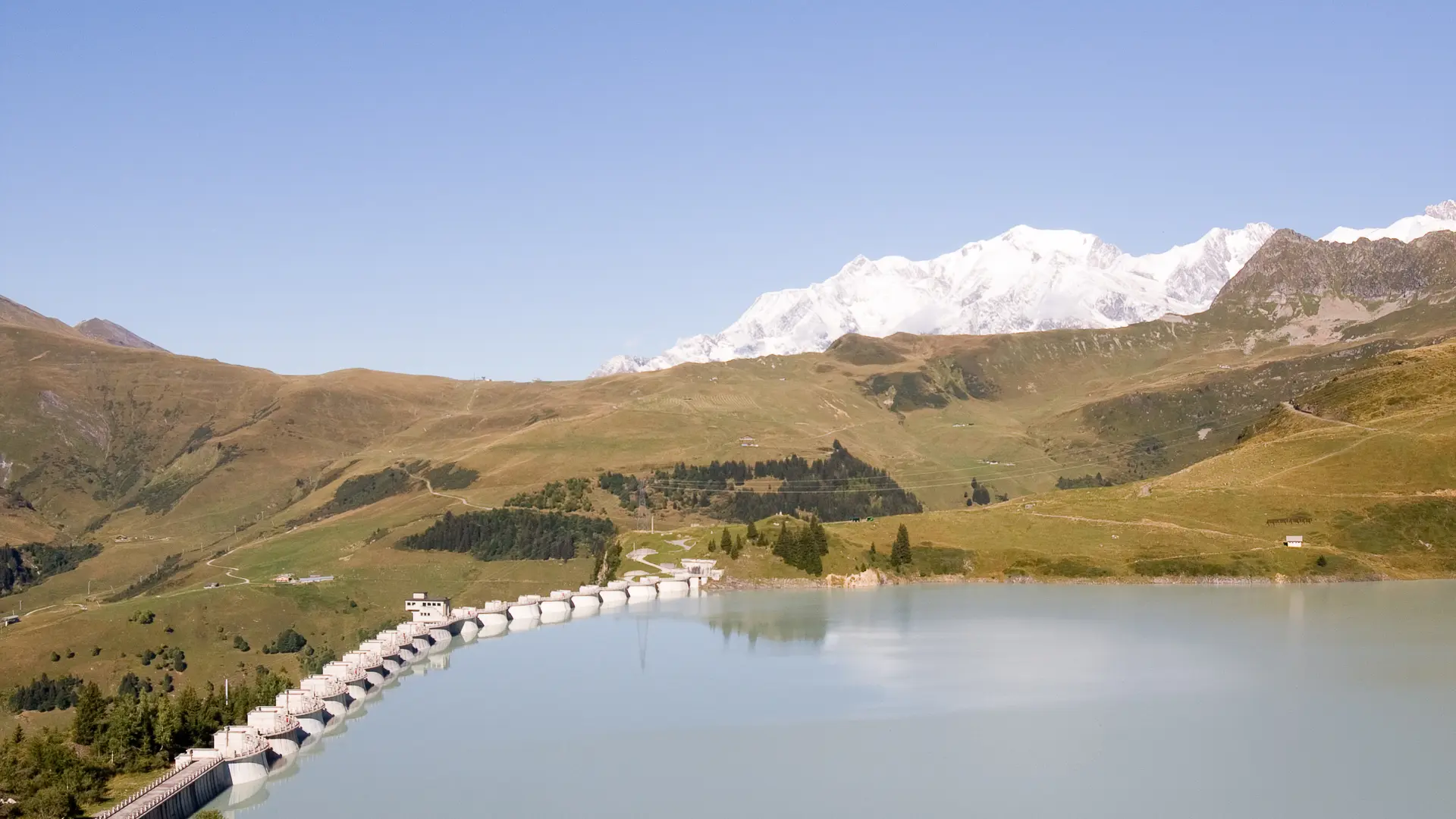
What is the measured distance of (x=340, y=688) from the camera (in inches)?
4144

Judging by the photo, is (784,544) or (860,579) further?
(784,544)

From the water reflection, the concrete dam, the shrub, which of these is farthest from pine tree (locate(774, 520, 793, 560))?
the shrub

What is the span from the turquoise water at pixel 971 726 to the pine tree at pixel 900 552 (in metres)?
26.9

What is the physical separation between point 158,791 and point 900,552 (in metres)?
105

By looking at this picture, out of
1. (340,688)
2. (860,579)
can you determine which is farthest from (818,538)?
(340,688)

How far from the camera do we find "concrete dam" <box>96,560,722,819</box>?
7375cm

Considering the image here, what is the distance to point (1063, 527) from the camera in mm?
172875

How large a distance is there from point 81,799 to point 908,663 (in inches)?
2426

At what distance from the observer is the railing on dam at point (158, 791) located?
6612 centimetres

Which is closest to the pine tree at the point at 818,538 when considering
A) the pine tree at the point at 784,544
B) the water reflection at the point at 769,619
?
the pine tree at the point at 784,544

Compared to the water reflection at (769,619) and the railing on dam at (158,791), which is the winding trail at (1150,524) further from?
the railing on dam at (158,791)

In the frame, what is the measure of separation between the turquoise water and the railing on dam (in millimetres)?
2344

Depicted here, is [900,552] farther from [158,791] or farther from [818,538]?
[158,791]

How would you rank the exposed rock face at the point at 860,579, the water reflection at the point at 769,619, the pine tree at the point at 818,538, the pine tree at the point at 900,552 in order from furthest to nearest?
1. the pine tree at the point at 818,538
2. the pine tree at the point at 900,552
3. the exposed rock face at the point at 860,579
4. the water reflection at the point at 769,619
